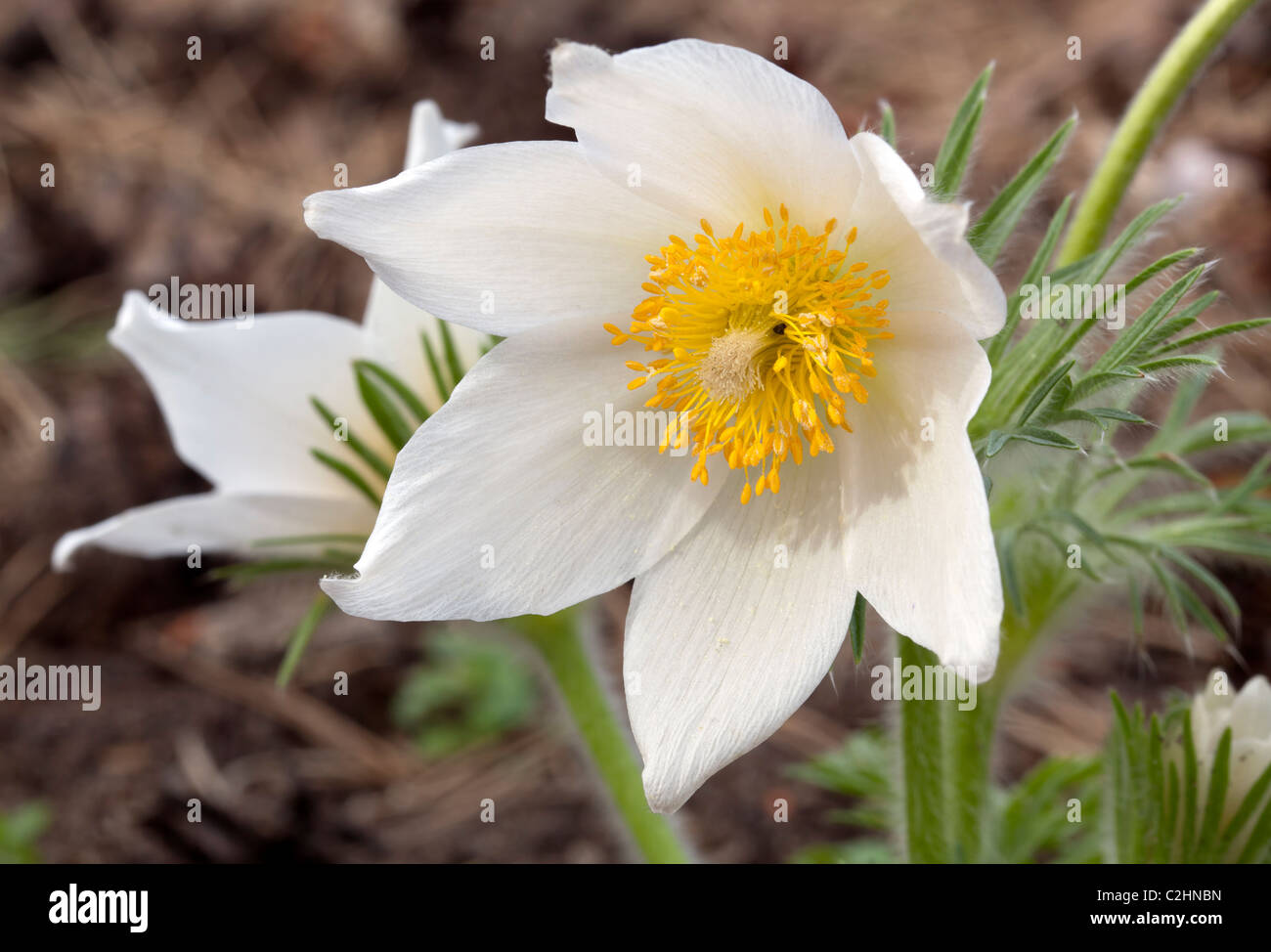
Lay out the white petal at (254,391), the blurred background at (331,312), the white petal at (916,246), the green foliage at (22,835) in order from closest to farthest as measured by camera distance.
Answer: the white petal at (916,246) → the white petal at (254,391) → the green foliage at (22,835) → the blurred background at (331,312)

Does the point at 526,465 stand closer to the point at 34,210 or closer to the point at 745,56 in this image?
the point at 745,56

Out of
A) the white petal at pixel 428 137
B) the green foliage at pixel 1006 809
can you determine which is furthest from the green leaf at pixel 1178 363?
the white petal at pixel 428 137

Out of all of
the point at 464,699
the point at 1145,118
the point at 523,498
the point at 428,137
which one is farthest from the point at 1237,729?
the point at 464,699

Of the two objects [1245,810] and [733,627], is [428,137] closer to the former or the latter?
[733,627]

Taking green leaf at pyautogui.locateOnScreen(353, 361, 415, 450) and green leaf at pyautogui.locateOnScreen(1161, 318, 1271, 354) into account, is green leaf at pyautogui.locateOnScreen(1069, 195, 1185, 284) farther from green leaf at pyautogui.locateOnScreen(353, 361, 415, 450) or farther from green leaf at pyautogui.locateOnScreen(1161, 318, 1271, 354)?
green leaf at pyautogui.locateOnScreen(353, 361, 415, 450)

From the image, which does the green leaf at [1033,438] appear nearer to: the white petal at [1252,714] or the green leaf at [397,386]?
the white petal at [1252,714]

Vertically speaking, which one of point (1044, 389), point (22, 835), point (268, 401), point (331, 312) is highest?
point (331, 312)

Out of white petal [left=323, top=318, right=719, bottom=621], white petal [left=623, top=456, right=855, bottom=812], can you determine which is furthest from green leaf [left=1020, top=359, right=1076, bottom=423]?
white petal [left=323, top=318, right=719, bottom=621]
